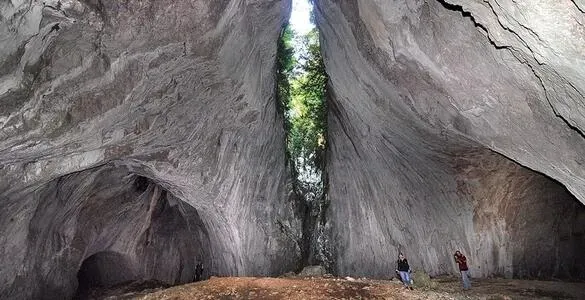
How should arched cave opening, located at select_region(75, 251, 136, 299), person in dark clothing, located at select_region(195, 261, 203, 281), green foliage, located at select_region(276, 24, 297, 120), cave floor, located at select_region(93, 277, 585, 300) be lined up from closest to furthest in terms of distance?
cave floor, located at select_region(93, 277, 585, 300) < green foliage, located at select_region(276, 24, 297, 120) < arched cave opening, located at select_region(75, 251, 136, 299) < person in dark clothing, located at select_region(195, 261, 203, 281)

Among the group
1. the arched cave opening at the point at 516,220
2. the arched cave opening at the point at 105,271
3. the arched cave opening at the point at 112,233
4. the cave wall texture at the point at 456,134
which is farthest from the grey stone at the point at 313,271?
the arched cave opening at the point at 105,271

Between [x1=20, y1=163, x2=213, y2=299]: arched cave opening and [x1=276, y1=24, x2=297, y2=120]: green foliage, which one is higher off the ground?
[x1=276, y1=24, x2=297, y2=120]: green foliage

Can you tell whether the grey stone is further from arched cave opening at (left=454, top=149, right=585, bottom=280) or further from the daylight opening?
arched cave opening at (left=454, top=149, right=585, bottom=280)

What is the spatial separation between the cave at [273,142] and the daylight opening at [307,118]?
171mm

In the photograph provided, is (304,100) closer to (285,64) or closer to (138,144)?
(285,64)

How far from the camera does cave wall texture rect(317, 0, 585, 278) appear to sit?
5.06m

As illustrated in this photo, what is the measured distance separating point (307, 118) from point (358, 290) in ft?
26.0

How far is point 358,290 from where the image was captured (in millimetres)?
9516

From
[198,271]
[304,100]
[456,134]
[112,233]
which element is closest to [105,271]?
[112,233]

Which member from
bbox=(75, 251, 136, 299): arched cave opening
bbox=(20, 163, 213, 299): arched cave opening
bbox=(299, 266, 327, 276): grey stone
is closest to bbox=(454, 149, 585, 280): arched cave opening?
bbox=(299, 266, 327, 276): grey stone

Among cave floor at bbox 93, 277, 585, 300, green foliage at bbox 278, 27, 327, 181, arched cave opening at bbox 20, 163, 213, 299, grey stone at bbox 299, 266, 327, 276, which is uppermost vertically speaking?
green foliage at bbox 278, 27, 327, 181

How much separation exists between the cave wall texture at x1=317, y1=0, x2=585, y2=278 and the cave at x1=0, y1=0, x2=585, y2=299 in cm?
4

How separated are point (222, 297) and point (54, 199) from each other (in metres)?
5.96

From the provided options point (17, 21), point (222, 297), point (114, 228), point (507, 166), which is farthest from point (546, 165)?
point (114, 228)
